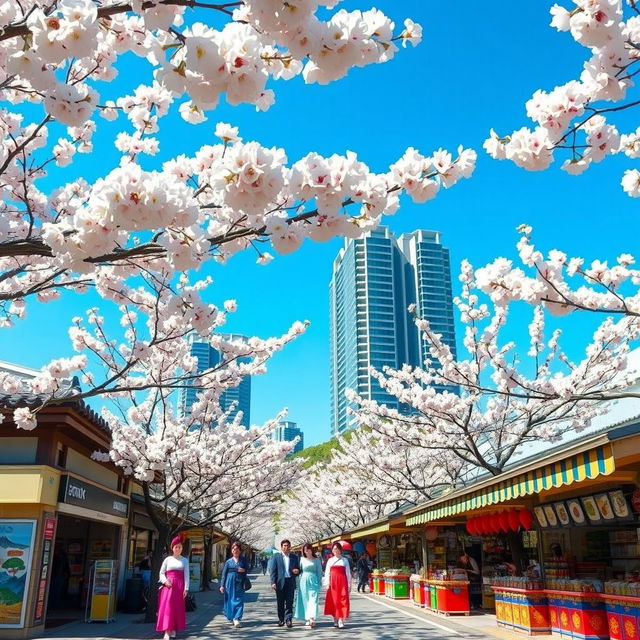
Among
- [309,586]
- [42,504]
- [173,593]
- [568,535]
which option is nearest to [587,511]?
[568,535]

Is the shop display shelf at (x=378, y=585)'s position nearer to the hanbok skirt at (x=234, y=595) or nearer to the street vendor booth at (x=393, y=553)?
the street vendor booth at (x=393, y=553)

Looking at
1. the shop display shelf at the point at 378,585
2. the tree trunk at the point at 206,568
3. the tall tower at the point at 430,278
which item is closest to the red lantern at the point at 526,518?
the shop display shelf at the point at 378,585

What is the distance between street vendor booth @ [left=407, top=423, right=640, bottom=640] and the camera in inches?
319

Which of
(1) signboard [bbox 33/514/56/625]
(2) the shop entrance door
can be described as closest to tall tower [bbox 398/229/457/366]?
(2) the shop entrance door

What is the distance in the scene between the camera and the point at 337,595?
1373 cm

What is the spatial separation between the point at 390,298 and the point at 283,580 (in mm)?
144327

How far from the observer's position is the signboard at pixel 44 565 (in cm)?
1204

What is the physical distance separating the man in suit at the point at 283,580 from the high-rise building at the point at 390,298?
444ft

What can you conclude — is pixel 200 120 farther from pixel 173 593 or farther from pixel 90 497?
pixel 90 497

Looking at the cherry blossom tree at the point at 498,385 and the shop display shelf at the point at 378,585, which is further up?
the cherry blossom tree at the point at 498,385

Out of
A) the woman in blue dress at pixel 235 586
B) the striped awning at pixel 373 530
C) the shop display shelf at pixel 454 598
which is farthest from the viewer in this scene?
the striped awning at pixel 373 530

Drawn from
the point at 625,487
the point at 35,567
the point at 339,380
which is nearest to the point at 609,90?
the point at 625,487

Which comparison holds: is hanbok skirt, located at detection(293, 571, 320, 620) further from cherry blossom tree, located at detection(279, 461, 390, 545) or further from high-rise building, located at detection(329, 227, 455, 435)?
high-rise building, located at detection(329, 227, 455, 435)

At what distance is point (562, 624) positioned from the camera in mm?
10797
